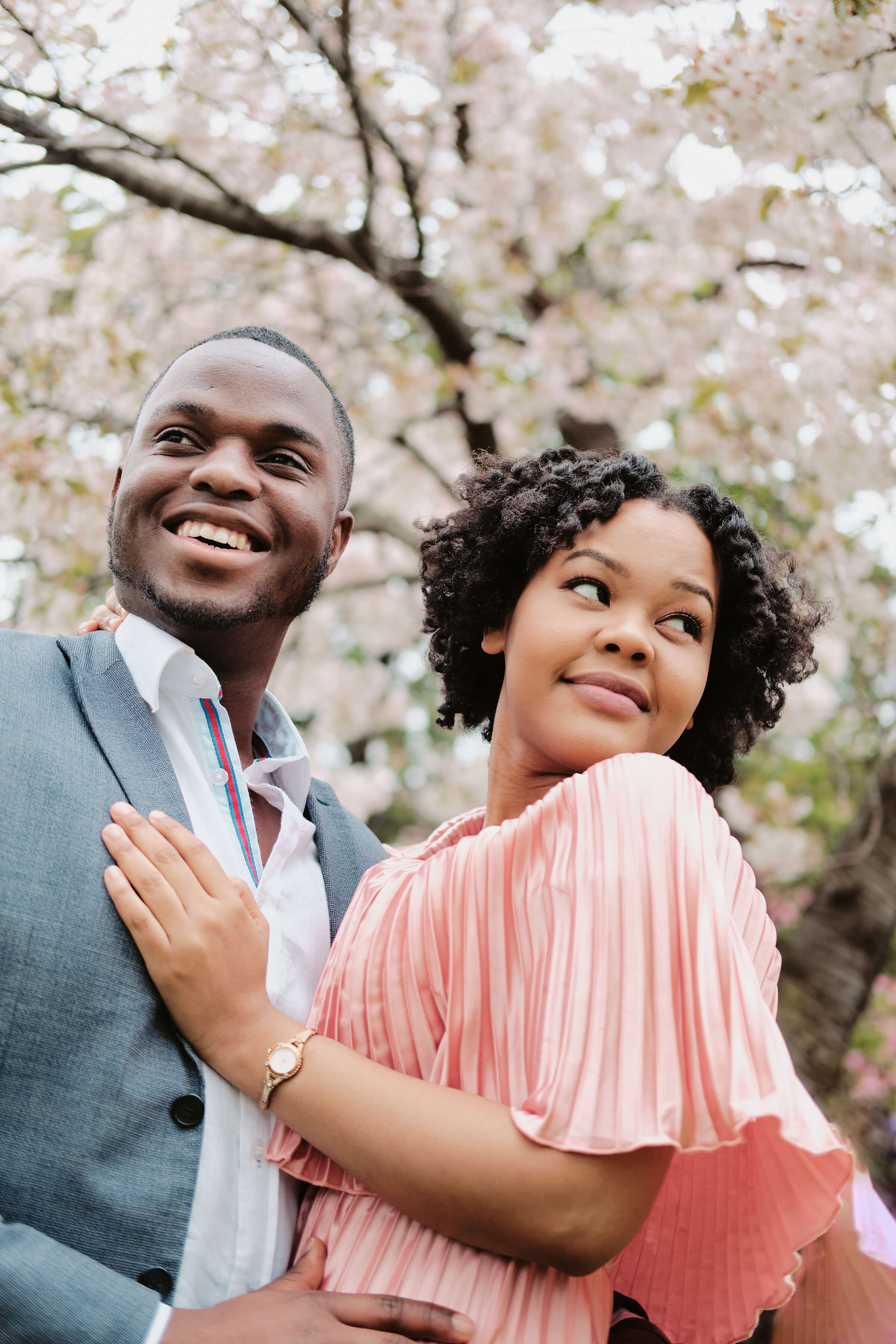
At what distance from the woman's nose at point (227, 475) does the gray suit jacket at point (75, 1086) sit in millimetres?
600

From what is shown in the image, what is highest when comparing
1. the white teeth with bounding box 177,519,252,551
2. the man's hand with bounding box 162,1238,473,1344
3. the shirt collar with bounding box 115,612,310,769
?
the white teeth with bounding box 177,519,252,551

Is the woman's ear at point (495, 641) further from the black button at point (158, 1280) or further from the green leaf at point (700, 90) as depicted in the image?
the green leaf at point (700, 90)

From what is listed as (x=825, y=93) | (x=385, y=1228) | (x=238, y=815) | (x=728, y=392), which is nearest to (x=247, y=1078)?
(x=385, y=1228)

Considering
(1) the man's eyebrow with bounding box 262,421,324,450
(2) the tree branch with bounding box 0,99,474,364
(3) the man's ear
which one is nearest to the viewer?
(1) the man's eyebrow with bounding box 262,421,324,450

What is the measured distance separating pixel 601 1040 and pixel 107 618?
140cm

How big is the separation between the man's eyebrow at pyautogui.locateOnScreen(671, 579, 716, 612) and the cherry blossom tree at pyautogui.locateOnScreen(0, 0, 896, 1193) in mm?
1602

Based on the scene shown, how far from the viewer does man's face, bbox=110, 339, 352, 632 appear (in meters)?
2.00

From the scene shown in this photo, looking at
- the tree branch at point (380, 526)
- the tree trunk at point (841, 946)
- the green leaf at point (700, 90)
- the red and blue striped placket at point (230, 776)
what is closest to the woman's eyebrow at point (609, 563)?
the red and blue striped placket at point (230, 776)

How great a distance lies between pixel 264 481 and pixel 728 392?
353 cm

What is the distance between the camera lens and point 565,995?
1.33 metres

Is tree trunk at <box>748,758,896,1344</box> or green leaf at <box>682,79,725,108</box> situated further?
tree trunk at <box>748,758,896,1344</box>

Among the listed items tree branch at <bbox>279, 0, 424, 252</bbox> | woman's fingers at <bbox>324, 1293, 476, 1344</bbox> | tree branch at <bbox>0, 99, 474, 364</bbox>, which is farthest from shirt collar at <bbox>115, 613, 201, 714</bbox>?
tree branch at <bbox>279, 0, 424, 252</bbox>

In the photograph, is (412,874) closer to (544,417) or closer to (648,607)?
(648,607)

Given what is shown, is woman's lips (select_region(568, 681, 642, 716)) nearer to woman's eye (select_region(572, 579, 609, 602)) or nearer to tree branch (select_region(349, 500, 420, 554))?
woman's eye (select_region(572, 579, 609, 602))
